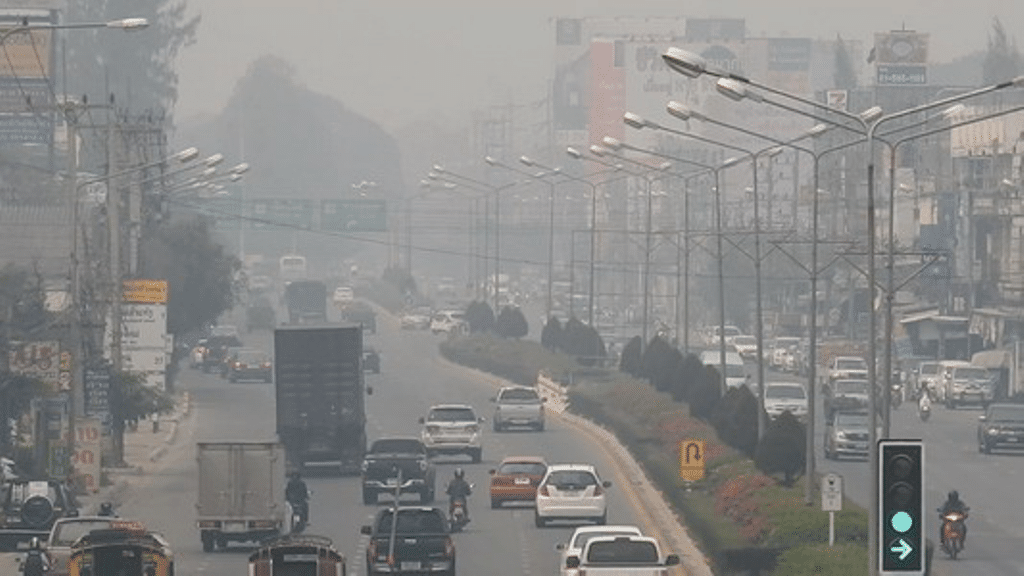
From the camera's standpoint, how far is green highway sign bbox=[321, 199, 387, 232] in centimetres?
17112

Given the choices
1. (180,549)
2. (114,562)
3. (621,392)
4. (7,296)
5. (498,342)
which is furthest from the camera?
(498,342)

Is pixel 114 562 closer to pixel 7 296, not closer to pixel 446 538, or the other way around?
pixel 446 538

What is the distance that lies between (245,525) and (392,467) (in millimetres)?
9161

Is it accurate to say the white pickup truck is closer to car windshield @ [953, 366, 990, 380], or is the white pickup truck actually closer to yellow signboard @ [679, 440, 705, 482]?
yellow signboard @ [679, 440, 705, 482]

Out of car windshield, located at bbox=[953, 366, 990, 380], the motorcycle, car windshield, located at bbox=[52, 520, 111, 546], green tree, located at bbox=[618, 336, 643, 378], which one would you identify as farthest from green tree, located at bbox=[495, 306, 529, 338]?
car windshield, located at bbox=[52, 520, 111, 546]

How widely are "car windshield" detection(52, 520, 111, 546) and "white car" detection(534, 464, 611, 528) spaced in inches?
470

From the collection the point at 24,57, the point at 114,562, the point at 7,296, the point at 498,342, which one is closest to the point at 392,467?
the point at 7,296

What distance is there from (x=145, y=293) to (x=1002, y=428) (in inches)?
823

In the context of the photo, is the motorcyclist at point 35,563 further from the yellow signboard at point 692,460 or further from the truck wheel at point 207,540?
the yellow signboard at point 692,460

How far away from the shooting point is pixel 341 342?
233ft

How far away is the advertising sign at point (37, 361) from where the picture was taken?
66938 millimetres

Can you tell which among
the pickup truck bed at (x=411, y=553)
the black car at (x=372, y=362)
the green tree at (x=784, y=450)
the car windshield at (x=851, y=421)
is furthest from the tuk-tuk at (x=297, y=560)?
the black car at (x=372, y=362)

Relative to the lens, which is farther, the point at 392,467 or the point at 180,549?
the point at 392,467

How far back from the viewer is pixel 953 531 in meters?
49.2
